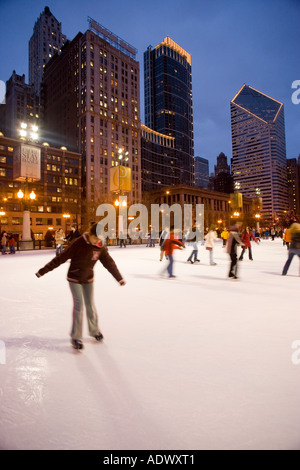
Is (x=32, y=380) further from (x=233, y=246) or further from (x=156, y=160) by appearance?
(x=156, y=160)

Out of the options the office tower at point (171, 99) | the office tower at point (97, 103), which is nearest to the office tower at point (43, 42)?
the office tower at point (97, 103)

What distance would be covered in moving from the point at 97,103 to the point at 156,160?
43471 millimetres

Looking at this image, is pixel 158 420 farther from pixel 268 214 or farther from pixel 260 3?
pixel 268 214

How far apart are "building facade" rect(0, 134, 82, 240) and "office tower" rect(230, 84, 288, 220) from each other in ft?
254

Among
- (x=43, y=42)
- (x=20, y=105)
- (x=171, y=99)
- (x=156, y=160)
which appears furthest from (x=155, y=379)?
(x=43, y=42)

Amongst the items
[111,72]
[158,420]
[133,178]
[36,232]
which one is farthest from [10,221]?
[158,420]

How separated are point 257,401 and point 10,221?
203 ft

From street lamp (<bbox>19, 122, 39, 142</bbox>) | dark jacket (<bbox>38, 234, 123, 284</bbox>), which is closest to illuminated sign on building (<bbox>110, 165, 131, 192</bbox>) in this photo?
street lamp (<bbox>19, 122, 39, 142</bbox>)

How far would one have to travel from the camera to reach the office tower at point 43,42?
12269 cm

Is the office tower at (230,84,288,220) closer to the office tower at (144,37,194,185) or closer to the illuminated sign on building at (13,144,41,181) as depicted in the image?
the office tower at (144,37,194,185)

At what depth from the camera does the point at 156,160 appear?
385 ft

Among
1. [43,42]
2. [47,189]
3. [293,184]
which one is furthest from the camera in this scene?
[293,184]

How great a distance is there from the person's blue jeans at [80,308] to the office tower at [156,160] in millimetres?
105655

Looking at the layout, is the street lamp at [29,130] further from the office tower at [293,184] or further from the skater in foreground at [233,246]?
the office tower at [293,184]
